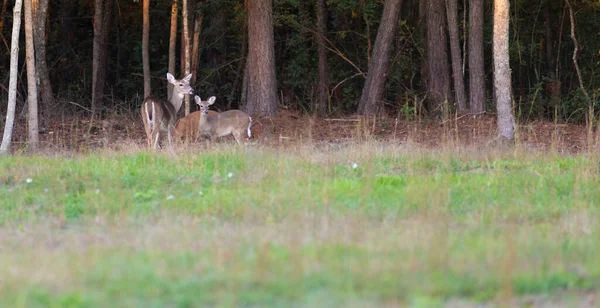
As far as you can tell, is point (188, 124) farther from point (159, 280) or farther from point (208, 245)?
point (159, 280)

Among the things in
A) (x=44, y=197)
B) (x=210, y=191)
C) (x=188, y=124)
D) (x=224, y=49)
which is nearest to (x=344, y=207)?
(x=210, y=191)

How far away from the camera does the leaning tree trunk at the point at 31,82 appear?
49.0 feet

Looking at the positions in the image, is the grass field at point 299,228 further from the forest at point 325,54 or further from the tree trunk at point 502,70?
the forest at point 325,54

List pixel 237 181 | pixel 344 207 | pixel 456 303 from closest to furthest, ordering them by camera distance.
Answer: pixel 456 303 → pixel 344 207 → pixel 237 181

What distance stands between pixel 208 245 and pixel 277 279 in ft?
4.41

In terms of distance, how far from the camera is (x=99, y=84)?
24.5m

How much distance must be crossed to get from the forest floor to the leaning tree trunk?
0.35 meters

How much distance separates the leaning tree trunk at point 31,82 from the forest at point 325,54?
3.76 meters

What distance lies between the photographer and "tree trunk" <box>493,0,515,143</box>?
47.1ft

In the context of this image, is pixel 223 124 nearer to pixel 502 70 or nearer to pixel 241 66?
pixel 502 70

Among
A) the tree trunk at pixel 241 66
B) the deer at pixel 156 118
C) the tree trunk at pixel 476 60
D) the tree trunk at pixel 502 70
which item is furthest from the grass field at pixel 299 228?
the tree trunk at pixel 241 66

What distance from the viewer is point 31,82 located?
15047 mm

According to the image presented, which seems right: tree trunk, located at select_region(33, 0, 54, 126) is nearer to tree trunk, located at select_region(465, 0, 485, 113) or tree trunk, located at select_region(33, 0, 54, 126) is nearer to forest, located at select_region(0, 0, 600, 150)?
forest, located at select_region(0, 0, 600, 150)

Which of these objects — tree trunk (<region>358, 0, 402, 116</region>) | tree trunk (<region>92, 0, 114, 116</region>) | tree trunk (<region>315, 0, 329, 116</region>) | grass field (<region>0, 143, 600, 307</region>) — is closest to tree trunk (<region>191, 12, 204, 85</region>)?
tree trunk (<region>92, 0, 114, 116</region>)
